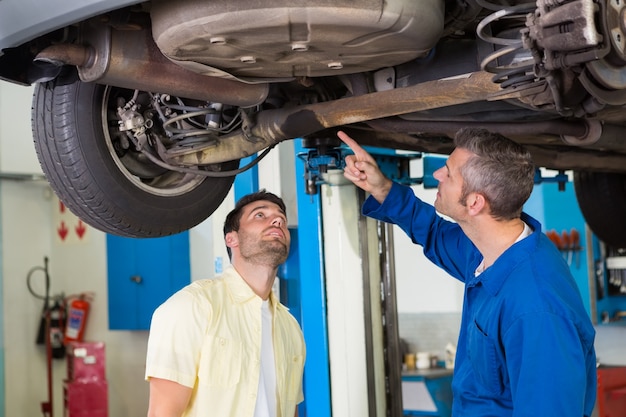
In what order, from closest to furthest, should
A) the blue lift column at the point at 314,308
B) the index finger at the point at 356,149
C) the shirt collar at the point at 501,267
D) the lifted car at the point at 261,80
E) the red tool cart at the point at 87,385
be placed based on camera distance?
the lifted car at the point at 261,80, the shirt collar at the point at 501,267, the index finger at the point at 356,149, the blue lift column at the point at 314,308, the red tool cart at the point at 87,385

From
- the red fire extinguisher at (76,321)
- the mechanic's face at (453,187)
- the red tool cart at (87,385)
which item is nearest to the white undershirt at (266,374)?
the mechanic's face at (453,187)

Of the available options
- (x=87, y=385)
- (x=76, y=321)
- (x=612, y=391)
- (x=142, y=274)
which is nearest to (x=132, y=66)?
(x=612, y=391)

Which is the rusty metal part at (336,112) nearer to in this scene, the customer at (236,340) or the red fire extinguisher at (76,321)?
the customer at (236,340)

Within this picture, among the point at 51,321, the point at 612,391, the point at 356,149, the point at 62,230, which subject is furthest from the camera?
the point at 62,230

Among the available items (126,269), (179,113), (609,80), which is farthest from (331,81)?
(126,269)

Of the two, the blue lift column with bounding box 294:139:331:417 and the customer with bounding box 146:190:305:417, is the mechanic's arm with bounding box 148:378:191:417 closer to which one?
the customer with bounding box 146:190:305:417

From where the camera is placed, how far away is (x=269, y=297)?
2.47 metres

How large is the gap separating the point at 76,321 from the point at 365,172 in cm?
573

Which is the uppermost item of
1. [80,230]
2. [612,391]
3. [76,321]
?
[80,230]

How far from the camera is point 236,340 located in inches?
88.0

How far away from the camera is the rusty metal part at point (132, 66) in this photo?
1.71 meters

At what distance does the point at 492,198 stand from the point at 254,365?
881 millimetres

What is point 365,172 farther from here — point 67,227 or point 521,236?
point 67,227

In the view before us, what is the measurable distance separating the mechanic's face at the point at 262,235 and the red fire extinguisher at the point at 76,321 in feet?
17.3
